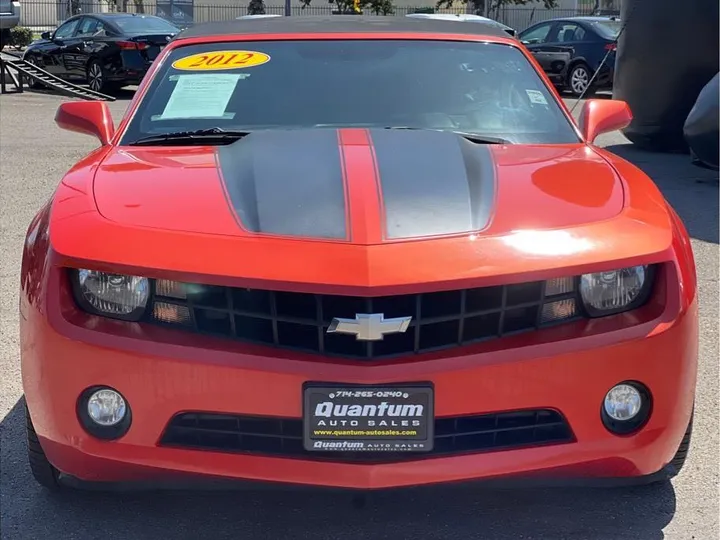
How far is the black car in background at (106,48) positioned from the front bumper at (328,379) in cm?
1455

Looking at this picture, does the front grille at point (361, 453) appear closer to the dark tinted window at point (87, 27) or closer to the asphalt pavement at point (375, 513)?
the asphalt pavement at point (375, 513)

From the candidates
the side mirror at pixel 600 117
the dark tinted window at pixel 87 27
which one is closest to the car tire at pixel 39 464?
the side mirror at pixel 600 117

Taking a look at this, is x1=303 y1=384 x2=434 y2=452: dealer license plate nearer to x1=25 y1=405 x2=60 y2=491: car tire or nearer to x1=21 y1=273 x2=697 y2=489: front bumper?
x1=21 y1=273 x2=697 y2=489: front bumper

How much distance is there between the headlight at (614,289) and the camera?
2.63 m

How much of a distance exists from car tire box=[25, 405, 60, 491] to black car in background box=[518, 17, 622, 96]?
15.0 meters

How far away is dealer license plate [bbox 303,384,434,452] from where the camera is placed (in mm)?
2459

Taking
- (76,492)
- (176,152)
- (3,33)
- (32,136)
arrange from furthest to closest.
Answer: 1. (3,33)
2. (32,136)
3. (176,152)
4. (76,492)

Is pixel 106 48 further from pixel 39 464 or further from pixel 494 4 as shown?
pixel 494 4

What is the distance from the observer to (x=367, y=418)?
2479 mm

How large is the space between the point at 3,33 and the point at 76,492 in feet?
59.5

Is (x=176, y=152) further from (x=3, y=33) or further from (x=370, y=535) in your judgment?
(x=3, y=33)

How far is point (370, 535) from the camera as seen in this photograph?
2844mm

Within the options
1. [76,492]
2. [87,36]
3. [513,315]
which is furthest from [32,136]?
[513,315]

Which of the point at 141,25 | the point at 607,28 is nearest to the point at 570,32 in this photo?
the point at 607,28
